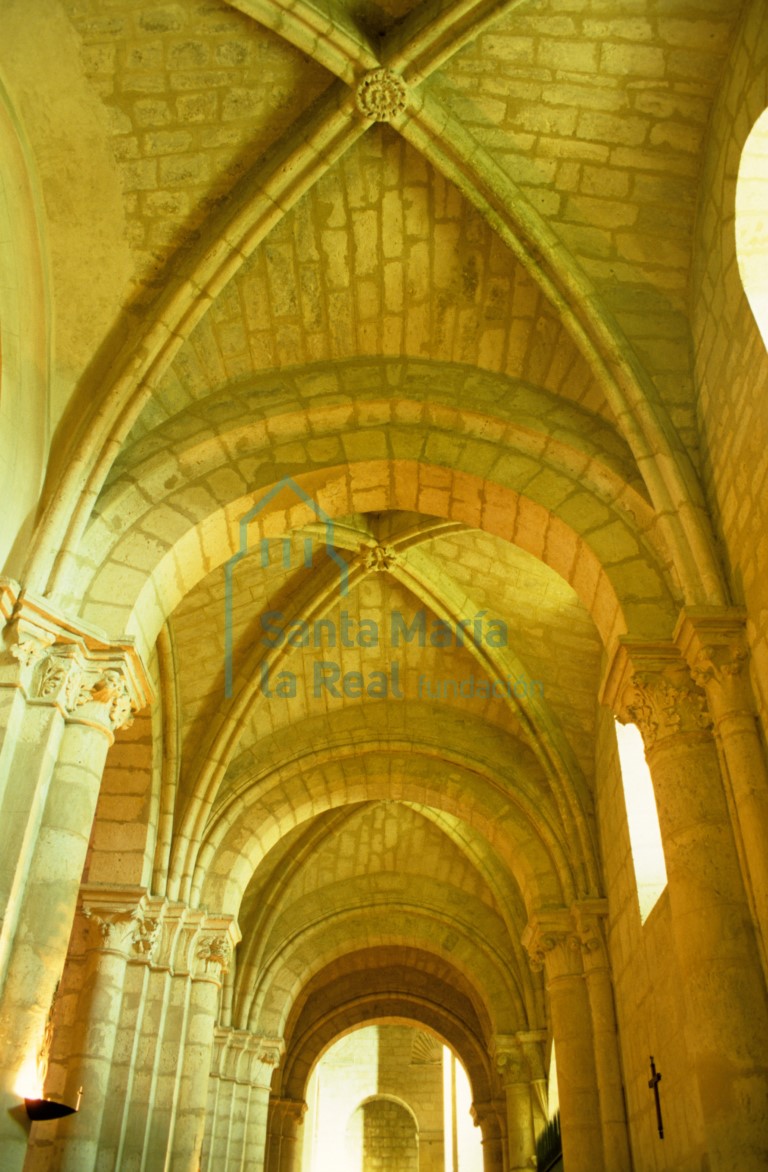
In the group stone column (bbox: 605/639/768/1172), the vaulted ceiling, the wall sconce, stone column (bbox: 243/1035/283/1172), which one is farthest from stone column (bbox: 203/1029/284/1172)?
stone column (bbox: 605/639/768/1172)

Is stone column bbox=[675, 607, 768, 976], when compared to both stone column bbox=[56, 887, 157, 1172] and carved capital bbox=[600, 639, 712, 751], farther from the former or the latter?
stone column bbox=[56, 887, 157, 1172]

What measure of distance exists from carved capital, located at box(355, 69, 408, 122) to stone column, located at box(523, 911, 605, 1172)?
264 inches

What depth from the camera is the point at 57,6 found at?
559 centimetres

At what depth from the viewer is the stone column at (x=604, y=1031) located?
764 cm

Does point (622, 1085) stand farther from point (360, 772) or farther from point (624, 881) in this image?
point (360, 772)

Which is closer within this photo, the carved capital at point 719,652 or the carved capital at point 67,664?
the carved capital at point 719,652

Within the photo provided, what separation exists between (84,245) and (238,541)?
2.10m

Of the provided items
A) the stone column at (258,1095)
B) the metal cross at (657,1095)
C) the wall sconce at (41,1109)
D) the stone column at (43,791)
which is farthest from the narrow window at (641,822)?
the stone column at (258,1095)

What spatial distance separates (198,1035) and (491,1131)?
8.73m

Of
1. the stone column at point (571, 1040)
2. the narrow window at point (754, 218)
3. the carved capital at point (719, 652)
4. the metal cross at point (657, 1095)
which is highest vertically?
the narrow window at point (754, 218)

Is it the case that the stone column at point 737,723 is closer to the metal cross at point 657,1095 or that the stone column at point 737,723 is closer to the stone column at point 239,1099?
the metal cross at point 657,1095

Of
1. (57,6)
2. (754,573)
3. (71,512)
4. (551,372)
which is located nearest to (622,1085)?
(754,573)

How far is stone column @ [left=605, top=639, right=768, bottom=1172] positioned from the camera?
170 inches

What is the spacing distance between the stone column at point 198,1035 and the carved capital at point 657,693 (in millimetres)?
5005
